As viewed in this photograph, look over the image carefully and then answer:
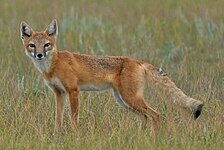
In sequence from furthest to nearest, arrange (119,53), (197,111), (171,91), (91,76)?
(119,53), (91,76), (171,91), (197,111)

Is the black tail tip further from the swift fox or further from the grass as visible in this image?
the swift fox

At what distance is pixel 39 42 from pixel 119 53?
435cm

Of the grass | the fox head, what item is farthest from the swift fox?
the grass

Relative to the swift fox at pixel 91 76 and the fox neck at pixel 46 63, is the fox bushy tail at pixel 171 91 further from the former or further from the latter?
the fox neck at pixel 46 63

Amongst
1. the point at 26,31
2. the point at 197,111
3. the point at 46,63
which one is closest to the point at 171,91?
the point at 197,111

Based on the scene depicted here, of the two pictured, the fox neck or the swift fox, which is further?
the fox neck

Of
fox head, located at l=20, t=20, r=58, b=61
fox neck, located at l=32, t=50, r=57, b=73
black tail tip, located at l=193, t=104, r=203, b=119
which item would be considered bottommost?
black tail tip, located at l=193, t=104, r=203, b=119

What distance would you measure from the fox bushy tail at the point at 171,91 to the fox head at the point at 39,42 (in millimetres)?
1219

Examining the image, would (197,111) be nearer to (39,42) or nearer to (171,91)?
(171,91)

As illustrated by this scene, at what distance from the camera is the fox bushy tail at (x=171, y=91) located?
7910mm

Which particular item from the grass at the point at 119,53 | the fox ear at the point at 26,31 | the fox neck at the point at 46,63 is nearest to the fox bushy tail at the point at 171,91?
the grass at the point at 119,53

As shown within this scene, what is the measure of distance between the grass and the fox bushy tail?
14 centimetres

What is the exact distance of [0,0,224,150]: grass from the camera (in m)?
7.18

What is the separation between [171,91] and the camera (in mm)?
8375
